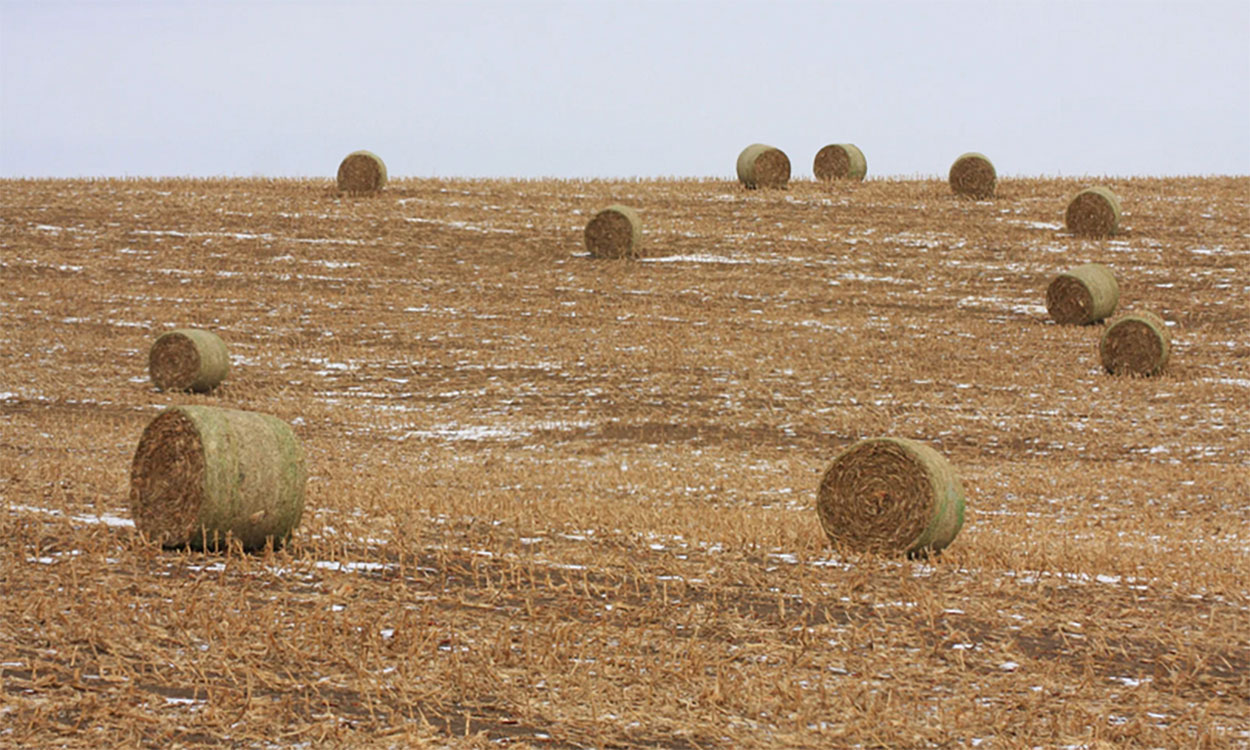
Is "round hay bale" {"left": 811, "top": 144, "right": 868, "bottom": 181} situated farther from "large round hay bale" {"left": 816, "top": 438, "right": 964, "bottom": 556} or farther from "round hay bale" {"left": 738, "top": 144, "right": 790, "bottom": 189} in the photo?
"large round hay bale" {"left": 816, "top": 438, "right": 964, "bottom": 556}

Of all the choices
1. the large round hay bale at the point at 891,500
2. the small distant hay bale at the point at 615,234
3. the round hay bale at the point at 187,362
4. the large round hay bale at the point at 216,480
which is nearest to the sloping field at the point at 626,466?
the large round hay bale at the point at 216,480

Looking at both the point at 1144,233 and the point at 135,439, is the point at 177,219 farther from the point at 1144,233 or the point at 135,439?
the point at 1144,233

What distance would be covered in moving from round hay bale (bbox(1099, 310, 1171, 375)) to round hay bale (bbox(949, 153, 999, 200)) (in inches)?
585

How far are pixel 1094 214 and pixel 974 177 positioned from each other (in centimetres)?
527

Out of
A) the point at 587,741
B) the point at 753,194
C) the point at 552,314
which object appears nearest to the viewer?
the point at 587,741

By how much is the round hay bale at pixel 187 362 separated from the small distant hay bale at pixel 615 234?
11290mm

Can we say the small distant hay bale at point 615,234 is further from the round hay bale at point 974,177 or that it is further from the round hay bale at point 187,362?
the round hay bale at point 187,362

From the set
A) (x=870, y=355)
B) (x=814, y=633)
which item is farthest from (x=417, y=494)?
(x=870, y=355)

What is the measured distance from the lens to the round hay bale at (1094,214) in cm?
3006

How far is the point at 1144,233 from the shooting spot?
1198 inches

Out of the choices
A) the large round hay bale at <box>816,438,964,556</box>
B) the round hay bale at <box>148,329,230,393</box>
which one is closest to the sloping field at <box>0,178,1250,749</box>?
the large round hay bale at <box>816,438,964,556</box>

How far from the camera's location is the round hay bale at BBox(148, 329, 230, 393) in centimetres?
2006

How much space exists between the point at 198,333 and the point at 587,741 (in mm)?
16508

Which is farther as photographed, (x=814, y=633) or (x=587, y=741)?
(x=814, y=633)
